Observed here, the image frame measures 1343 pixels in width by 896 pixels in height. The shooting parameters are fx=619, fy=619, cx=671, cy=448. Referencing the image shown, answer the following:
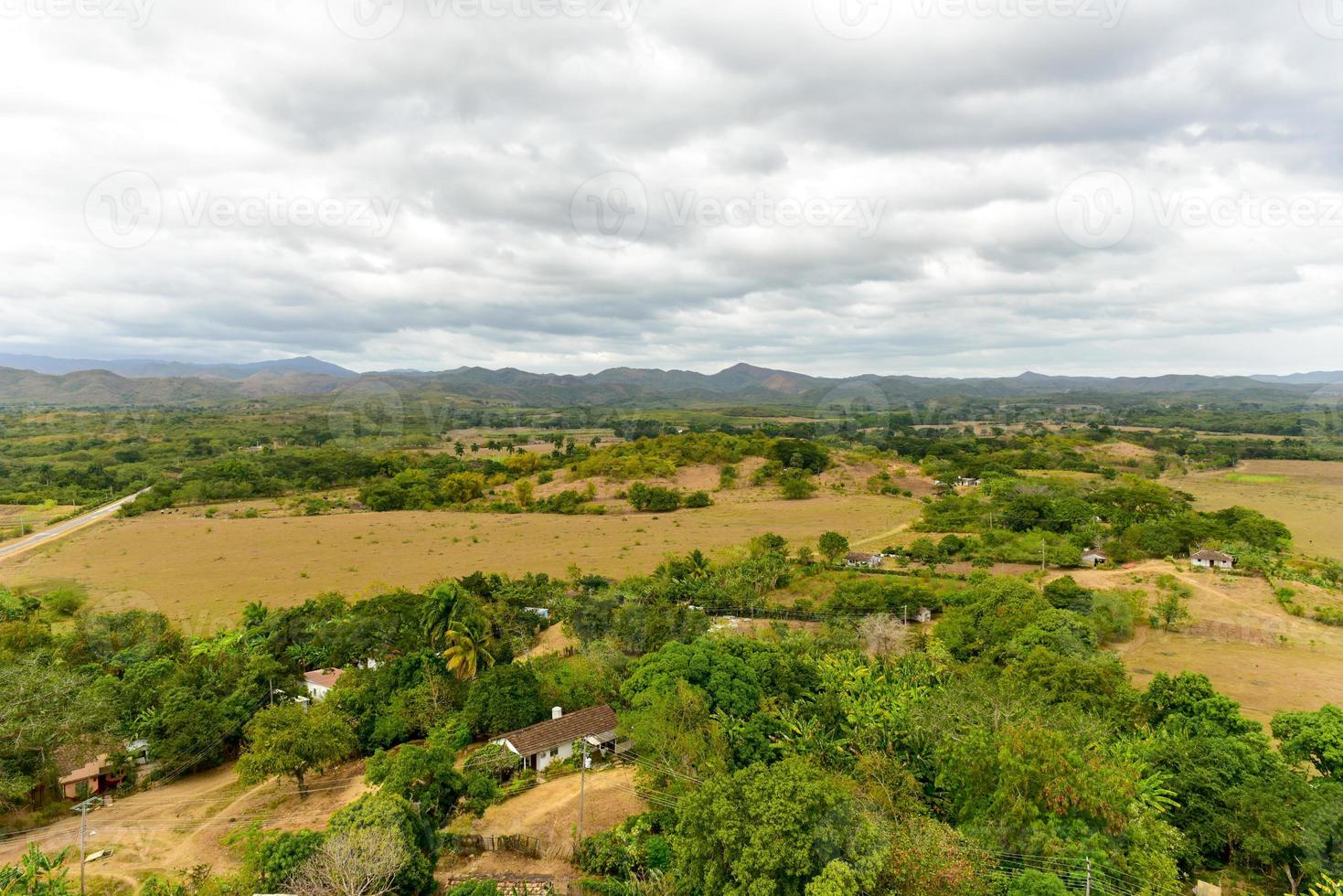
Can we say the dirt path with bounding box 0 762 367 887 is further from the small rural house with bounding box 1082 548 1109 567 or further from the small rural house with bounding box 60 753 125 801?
the small rural house with bounding box 1082 548 1109 567

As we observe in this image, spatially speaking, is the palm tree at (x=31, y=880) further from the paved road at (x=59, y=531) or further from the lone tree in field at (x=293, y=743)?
the paved road at (x=59, y=531)

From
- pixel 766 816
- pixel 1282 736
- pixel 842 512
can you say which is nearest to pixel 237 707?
pixel 766 816

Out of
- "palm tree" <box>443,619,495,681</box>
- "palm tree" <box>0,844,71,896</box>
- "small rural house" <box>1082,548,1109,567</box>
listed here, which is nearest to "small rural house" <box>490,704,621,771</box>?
"palm tree" <box>443,619,495,681</box>

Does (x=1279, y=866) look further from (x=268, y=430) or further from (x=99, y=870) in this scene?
(x=268, y=430)

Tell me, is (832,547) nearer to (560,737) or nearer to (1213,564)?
(1213,564)

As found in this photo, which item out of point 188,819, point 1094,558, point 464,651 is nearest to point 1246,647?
point 1094,558
